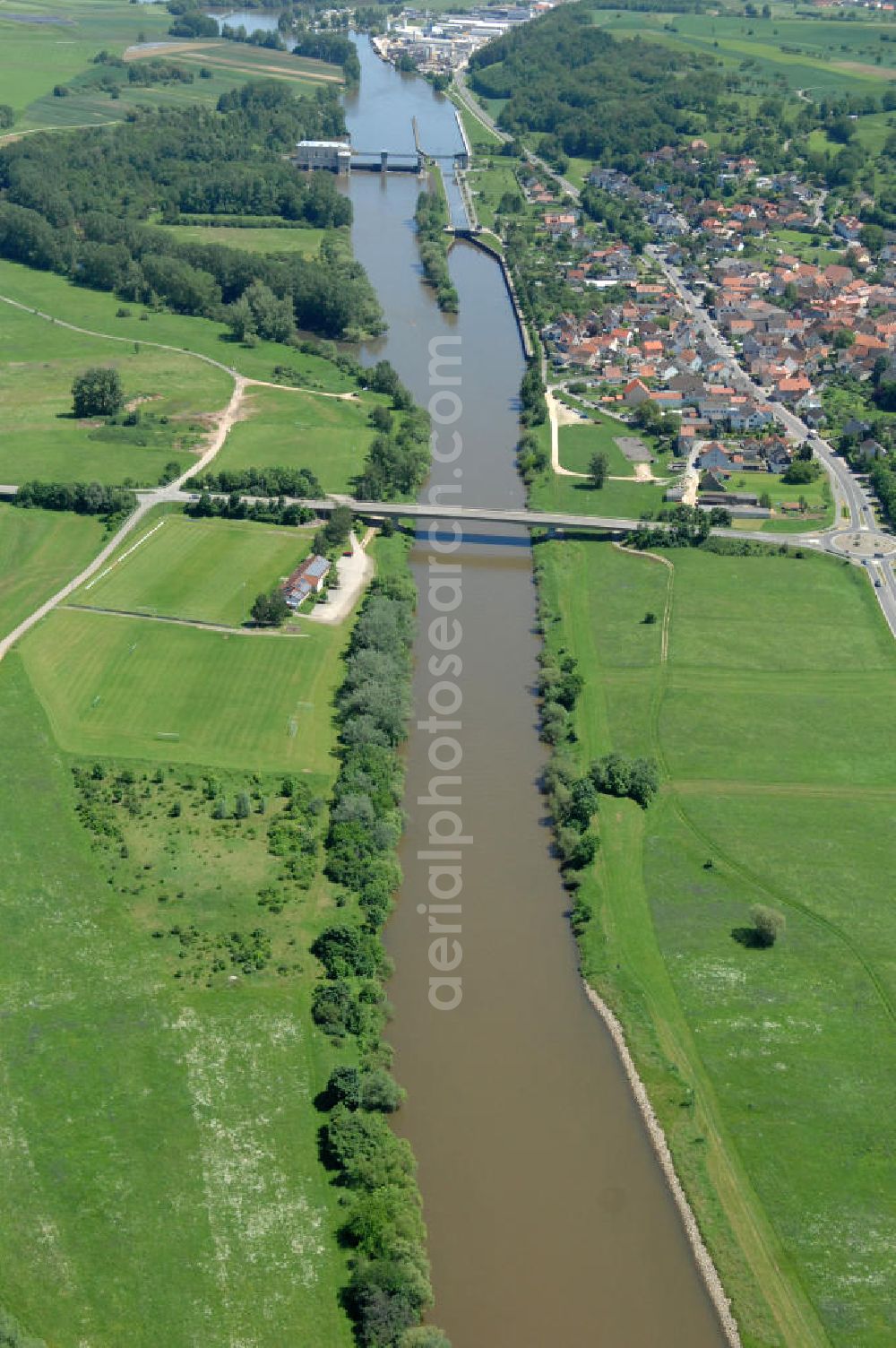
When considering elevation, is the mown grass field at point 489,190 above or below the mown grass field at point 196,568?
above

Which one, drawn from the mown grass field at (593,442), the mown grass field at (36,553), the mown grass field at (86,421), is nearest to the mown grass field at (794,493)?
the mown grass field at (593,442)

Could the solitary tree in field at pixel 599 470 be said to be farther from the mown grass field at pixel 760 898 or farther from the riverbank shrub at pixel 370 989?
the riverbank shrub at pixel 370 989

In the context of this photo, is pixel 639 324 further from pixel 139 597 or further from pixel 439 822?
pixel 439 822

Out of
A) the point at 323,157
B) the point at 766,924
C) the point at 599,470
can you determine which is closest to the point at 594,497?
the point at 599,470

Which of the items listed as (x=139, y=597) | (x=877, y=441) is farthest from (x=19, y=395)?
(x=877, y=441)

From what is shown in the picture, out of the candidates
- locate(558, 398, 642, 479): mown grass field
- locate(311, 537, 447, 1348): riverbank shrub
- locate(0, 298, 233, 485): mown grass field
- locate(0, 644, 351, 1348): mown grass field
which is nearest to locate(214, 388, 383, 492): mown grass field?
locate(0, 298, 233, 485): mown grass field

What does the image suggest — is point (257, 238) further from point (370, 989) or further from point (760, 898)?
point (370, 989)
